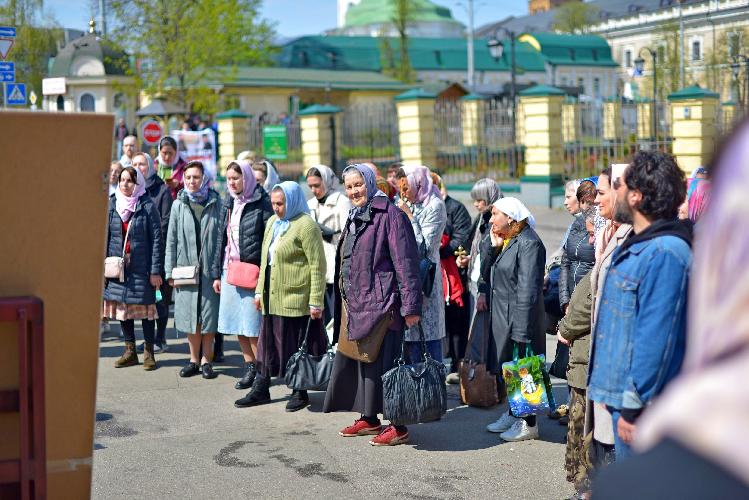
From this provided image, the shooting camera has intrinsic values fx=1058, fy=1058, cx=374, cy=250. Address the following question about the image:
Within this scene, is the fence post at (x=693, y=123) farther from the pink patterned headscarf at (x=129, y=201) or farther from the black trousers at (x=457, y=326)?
the pink patterned headscarf at (x=129, y=201)

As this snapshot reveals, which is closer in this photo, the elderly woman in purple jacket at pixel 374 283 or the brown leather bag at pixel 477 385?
the elderly woman in purple jacket at pixel 374 283

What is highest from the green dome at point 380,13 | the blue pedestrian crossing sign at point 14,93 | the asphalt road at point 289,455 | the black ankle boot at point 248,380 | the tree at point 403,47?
the green dome at point 380,13

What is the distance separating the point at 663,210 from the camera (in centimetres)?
409

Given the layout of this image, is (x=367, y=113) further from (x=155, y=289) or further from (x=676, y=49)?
(x=676, y=49)

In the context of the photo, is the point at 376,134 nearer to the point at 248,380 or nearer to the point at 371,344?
the point at 248,380

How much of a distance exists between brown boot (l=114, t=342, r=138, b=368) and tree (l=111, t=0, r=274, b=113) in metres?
24.1

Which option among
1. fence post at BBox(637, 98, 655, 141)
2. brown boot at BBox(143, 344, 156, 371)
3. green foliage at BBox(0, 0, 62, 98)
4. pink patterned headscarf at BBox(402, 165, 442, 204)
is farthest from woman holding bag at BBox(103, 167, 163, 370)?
green foliage at BBox(0, 0, 62, 98)

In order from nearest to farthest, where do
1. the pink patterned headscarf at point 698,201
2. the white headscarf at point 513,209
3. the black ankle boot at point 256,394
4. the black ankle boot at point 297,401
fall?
the pink patterned headscarf at point 698,201
the white headscarf at point 513,209
the black ankle boot at point 297,401
the black ankle boot at point 256,394

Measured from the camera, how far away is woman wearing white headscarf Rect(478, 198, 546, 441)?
6.86 metres

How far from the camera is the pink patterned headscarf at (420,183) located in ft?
27.7

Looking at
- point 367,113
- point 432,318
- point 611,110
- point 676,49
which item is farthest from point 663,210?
point 676,49

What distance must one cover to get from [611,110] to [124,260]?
14952mm

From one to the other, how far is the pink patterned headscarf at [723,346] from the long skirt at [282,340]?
683 cm

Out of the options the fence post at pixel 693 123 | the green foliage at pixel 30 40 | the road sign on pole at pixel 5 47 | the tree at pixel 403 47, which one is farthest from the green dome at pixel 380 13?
the road sign on pole at pixel 5 47
